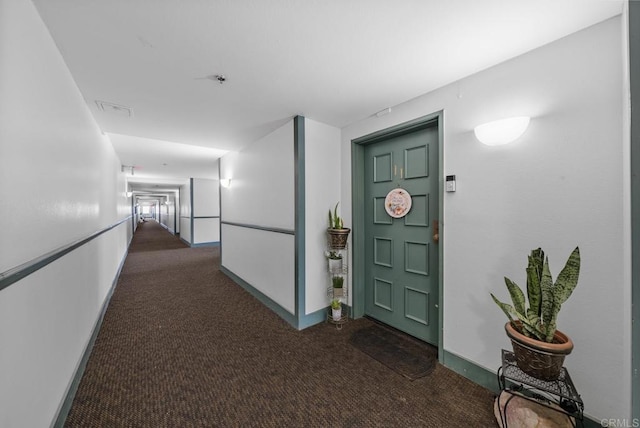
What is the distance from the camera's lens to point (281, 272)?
268cm

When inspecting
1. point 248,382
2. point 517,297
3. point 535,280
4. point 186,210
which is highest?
point 186,210

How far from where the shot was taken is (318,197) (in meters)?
2.52

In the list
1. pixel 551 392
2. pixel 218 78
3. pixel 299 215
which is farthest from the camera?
pixel 299 215

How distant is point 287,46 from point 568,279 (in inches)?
73.7

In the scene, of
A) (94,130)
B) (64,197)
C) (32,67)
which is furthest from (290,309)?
(94,130)

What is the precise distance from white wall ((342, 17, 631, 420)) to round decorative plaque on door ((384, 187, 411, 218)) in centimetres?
41

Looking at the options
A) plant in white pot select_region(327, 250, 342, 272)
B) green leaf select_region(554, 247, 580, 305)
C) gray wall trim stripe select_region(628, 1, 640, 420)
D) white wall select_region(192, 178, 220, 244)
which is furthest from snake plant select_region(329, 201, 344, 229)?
white wall select_region(192, 178, 220, 244)

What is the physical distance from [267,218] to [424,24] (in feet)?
7.74

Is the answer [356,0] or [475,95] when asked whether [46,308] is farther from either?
[475,95]

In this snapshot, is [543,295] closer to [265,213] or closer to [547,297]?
[547,297]

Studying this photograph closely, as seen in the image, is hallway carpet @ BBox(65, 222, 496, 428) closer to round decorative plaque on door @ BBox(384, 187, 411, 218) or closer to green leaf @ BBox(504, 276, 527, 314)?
green leaf @ BBox(504, 276, 527, 314)

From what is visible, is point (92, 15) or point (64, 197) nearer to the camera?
Result: point (92, 15)

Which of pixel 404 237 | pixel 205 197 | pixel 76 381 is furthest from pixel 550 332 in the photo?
pixel 205 197

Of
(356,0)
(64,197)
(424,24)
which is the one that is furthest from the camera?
(64,197)
